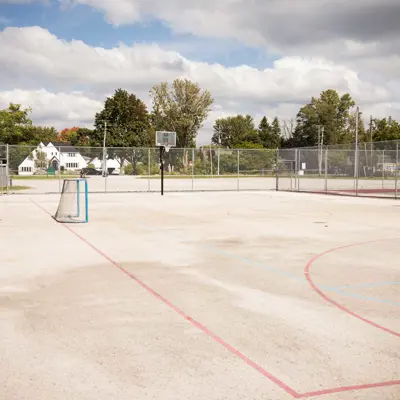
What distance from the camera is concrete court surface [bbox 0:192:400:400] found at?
3.97 meters

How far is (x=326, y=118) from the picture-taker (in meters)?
97.8

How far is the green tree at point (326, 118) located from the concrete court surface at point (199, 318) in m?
89.3

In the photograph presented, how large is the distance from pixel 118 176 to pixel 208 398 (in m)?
36.5

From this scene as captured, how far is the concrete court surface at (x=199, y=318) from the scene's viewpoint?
397 centimetres

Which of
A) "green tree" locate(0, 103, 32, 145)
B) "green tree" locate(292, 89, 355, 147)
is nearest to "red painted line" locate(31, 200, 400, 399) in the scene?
"green tree" locate(0, 103, 32, 145)

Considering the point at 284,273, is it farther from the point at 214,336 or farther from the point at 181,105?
the point at 181,105

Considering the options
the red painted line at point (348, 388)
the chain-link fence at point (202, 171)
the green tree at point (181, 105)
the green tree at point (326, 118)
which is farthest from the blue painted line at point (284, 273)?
the green tree at point (326, 118)

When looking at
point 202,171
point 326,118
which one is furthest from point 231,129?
point 202,171

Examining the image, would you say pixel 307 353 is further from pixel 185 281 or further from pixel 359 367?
pixel 185 281

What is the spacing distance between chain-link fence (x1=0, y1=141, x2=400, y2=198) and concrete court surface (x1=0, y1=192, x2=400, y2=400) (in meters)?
22.6

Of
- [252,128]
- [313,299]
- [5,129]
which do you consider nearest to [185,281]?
[313,299]

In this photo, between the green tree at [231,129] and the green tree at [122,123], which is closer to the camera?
the green tree at [122,123]

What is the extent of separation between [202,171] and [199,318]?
35662 mm

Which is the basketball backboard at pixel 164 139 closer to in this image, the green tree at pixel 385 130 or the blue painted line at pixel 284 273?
the blue painted line at pixel 284 273
